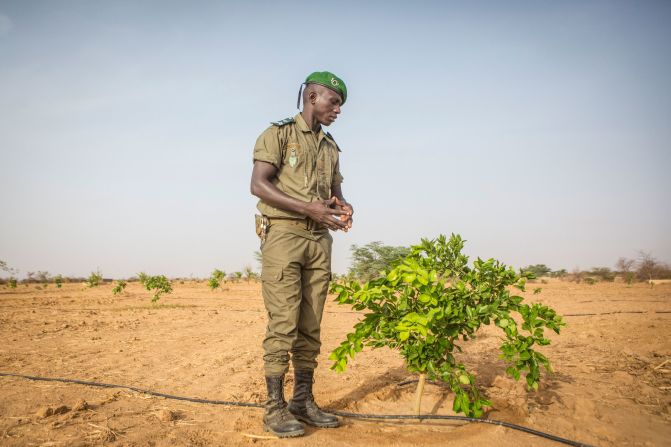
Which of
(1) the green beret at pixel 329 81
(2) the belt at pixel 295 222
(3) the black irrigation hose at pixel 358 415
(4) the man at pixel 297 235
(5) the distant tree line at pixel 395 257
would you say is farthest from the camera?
(5) the distant tree line at pixel 395 257

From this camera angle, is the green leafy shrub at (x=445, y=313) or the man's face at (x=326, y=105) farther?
the man's face at (x=326, y=105)

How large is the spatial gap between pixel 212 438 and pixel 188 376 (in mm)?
1737

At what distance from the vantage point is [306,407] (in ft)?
9.55

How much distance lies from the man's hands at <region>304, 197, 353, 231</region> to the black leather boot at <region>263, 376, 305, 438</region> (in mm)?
1061

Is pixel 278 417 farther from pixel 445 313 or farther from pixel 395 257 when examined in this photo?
pixel 395 257

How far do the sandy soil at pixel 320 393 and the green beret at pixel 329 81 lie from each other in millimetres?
2368

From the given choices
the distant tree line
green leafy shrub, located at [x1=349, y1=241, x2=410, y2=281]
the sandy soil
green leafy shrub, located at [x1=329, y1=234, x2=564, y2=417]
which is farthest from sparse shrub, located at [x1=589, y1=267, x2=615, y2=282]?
green leafy shrub, located at [x1=329, y1=234, x2=564, y2=417]

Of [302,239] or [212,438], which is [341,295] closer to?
[302,239]

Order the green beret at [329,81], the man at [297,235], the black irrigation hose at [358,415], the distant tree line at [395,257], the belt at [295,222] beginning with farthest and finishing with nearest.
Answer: the distant tree line at [395,257]
the green beret at [329,81]
the belt at [295,222]
the man at [297,235]
the black irrigation hose at [358,415]

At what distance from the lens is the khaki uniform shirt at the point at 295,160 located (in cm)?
289

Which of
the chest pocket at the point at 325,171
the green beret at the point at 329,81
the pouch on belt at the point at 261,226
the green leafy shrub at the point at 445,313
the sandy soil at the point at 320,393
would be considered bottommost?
the sandy soil at the point at 320,393

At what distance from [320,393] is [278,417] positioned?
104cm

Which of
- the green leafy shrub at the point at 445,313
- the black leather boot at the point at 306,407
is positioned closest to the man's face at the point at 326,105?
the green leafy shrub at the point at 445,313

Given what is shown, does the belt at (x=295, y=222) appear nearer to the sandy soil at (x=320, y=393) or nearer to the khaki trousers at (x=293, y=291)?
the khaki trousers at (x=293, y=291)
